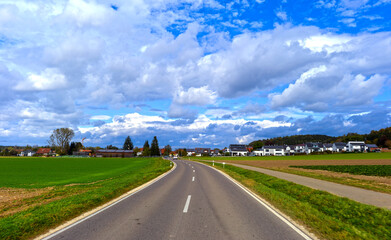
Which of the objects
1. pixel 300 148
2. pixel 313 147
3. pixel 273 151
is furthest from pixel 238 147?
pixel 313 147

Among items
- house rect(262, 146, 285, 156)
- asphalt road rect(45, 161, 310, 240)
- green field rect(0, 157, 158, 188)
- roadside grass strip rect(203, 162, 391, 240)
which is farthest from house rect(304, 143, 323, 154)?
asphalt road rect(45, 161, 310, 240)

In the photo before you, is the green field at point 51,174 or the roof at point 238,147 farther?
the roof at point 238,147

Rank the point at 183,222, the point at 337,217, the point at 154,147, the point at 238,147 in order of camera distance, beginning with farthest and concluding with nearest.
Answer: the point at 238,147 < the point at 154,147 < the point at 337,217 < the point at 183,222

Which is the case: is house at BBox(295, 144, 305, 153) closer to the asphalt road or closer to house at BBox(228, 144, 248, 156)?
house at BBox(228, 144, 248, 156)

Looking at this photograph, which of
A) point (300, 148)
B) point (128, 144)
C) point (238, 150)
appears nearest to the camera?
point (238, 150)

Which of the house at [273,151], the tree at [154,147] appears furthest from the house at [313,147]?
the tree at [154,147]

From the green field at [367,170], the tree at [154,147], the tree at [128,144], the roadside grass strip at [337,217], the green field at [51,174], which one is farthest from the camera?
the tree at [128,144]

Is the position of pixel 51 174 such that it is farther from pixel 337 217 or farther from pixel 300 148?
pixel 300 148

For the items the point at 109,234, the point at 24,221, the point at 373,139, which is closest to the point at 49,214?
the point at 24,221

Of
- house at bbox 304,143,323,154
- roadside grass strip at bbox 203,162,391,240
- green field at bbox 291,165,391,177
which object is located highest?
house at bbox 304,143,323,154

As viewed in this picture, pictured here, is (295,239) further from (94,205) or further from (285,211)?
(94,205)

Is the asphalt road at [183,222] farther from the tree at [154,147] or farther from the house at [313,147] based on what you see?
the house at [313,147]

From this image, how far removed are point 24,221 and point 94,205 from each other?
116 inches

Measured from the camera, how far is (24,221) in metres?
7.00
